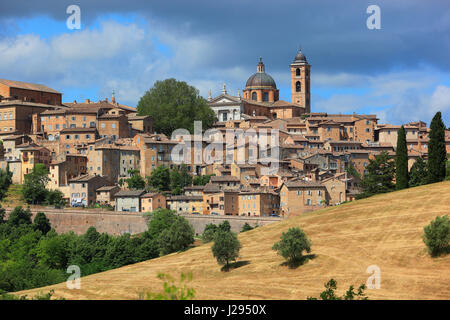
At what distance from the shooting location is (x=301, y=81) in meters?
149

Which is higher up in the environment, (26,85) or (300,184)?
(26,85)

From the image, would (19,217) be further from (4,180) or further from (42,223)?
(4,180)

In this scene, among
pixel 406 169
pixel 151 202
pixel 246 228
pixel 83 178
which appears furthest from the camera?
pixel 83 178

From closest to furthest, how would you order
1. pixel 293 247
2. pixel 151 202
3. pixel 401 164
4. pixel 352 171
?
pixel 293 247 < pixel 401 164 < pixel 151 202 < pixel 352 171

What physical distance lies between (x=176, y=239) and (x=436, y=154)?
25.9m

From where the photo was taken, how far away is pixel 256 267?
56219 millimetres

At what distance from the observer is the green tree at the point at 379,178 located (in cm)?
7781

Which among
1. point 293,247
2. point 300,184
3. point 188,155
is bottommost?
point 293,247

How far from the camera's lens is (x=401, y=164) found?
74.2 metres

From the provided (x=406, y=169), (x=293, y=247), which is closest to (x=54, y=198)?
(x=406, y=169)

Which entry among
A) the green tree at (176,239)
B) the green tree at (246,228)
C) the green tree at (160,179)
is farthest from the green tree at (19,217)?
the green tree at (246,228)

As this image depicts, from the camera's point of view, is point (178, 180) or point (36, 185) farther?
point (178, 180)

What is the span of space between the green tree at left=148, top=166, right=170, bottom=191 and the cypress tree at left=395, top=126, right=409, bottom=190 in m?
30.1
